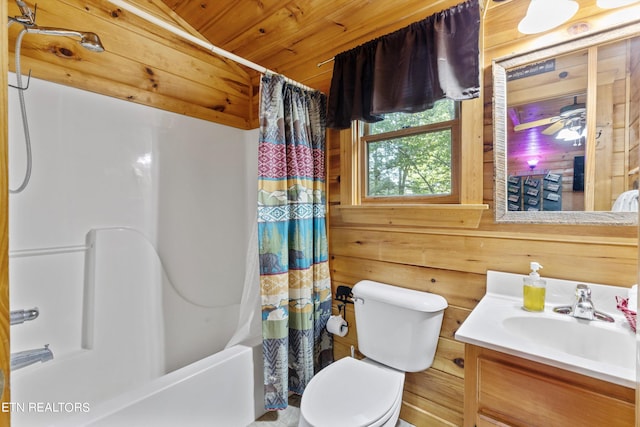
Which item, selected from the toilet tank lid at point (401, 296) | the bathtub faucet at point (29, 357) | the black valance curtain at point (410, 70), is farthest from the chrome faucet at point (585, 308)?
the bathtub faucet at point (29, 357)

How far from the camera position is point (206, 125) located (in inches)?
75.0

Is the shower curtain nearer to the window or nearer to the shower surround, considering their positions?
the window

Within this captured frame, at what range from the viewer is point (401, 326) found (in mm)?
1339

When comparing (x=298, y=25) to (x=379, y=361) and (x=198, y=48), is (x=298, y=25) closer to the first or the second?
(x=198, y=48)

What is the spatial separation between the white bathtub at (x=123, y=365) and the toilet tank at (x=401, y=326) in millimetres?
616

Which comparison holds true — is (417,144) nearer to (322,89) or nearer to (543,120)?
(543,120)

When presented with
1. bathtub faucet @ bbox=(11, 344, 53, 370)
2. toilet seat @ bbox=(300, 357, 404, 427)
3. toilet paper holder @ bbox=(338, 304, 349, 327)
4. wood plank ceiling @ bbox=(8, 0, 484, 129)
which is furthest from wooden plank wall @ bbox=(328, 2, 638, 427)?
bathtub faucet @ bbox=(11, 344, 53, 370)

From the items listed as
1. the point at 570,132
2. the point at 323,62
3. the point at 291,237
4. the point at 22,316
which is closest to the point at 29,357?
the point at 22,316

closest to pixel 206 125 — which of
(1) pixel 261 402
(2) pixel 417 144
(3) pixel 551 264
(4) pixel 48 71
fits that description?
(4) pixel 48 71

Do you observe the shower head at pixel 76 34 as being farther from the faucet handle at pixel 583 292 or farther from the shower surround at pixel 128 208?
the faucet handle at pixel 583 292

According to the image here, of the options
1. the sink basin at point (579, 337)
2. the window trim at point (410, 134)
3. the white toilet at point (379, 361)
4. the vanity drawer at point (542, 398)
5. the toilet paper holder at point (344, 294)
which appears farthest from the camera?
the toilet paper holder at point (344, 294)

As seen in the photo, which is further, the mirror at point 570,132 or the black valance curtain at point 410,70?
the black valance curtain at point 410,70

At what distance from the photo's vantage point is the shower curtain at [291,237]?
147cm

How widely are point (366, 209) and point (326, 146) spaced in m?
0.50
